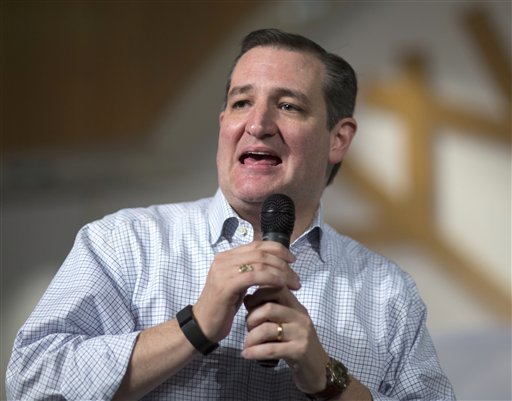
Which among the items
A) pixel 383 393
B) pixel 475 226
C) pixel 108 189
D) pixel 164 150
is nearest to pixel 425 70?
pixel 475 226

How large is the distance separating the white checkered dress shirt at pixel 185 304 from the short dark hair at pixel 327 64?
29 cm

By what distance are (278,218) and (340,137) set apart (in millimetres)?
693

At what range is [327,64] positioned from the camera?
6.23 feet

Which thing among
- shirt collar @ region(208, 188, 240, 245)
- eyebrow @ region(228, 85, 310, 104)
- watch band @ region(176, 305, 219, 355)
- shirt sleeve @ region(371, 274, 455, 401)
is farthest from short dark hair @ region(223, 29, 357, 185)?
watch band @ region(176, 305, 219, 355)

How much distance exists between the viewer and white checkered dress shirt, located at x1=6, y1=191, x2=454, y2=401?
1416 mm

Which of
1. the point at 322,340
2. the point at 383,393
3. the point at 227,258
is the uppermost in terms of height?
the point at 227,258

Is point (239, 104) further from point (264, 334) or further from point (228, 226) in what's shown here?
point (264, 334)

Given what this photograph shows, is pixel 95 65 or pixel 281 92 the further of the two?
pixel 95 65

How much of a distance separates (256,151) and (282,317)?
0.51 m

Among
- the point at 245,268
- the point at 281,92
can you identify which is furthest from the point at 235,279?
the point at 281,92

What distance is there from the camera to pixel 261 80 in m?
1.78

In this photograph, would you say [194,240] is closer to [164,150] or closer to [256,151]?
[256,151]

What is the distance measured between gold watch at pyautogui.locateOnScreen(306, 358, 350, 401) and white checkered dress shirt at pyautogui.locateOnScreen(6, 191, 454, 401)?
0.14m

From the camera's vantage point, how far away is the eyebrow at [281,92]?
1.76 metres
